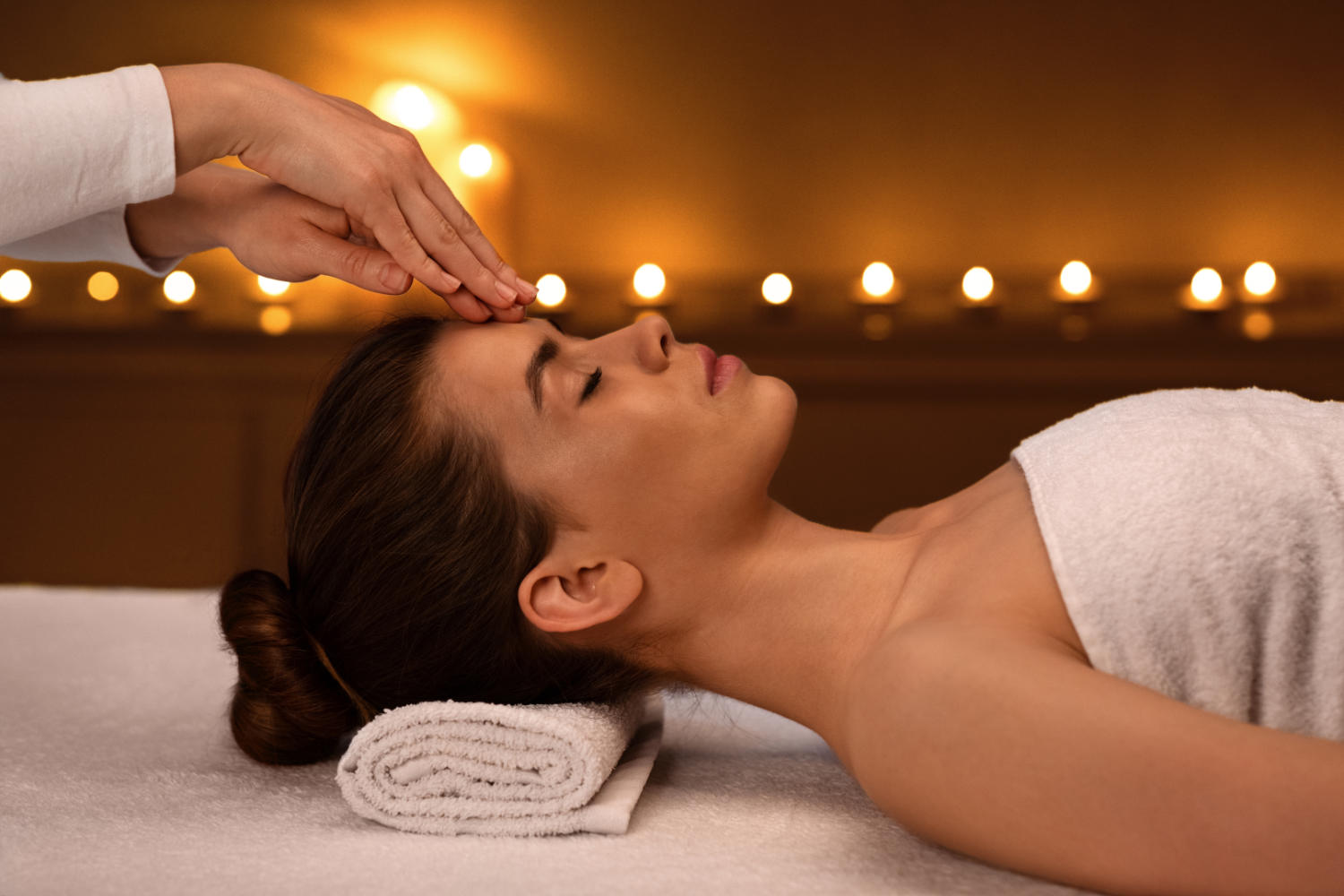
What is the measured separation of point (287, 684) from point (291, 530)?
0.18 meters

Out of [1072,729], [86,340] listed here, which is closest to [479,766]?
[1072,729]

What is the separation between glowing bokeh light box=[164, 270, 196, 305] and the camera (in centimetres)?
299

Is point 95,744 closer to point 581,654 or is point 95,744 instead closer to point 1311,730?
point 581,654

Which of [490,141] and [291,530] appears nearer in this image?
[291,530]

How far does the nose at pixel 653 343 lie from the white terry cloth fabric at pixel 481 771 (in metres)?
0.39

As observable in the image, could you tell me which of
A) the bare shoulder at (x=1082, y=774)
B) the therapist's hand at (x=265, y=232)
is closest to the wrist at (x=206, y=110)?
the therapist's hand at (x=265, y=232)

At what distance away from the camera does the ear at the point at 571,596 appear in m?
1.13

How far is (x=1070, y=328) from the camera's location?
2.83 meters

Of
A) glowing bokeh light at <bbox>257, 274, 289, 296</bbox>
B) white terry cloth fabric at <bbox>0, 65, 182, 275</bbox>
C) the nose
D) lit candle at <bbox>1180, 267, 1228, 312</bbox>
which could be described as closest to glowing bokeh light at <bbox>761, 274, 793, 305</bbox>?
lit candle at <bbox>1180, 267, 1228, 312</bbox>

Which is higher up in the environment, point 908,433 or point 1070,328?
→ point 1070,328

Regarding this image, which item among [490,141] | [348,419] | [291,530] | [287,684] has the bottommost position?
→ [287,684]

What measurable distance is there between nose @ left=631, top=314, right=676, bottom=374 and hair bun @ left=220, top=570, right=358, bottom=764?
0.47m

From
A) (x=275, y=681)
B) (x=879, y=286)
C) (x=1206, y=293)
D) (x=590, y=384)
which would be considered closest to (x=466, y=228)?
(x=590, y=384)

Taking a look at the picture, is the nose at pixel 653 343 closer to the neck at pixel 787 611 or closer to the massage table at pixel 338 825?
the neck at pixel 787 611
